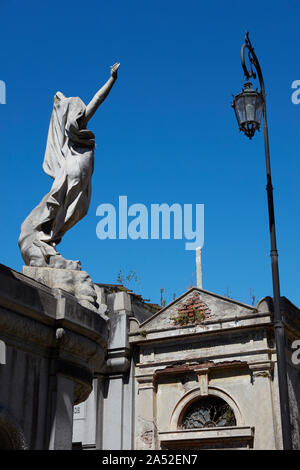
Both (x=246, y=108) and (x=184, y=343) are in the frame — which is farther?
(x=184, y=343)

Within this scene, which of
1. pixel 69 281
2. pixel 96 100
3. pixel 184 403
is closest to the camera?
pixel 69 281

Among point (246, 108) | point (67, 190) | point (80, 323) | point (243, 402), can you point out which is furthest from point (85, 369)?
point (243, 402)

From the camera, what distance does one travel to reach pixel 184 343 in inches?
661

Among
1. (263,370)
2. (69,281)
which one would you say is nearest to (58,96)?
(69,281)

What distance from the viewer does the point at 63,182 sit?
6953mm

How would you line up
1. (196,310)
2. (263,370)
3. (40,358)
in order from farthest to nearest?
1. (196,310)
2. (263,370)
3. (40,358)

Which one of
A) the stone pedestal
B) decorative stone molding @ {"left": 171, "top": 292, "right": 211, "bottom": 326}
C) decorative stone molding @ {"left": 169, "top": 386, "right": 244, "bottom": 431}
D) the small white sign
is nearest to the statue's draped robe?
the stone pedestal

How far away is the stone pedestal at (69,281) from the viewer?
6188 mm

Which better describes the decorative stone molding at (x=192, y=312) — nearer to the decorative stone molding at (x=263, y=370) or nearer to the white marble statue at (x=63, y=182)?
the decorative stone molding at (x=263, y=370)

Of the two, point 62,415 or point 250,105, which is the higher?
point 250,105

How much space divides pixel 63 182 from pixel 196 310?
1054 cm

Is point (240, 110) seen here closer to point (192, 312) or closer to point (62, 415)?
point (62, 415)

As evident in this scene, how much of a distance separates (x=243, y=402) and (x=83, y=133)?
10493 mm

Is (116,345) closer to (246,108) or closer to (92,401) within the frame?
(92,401)
